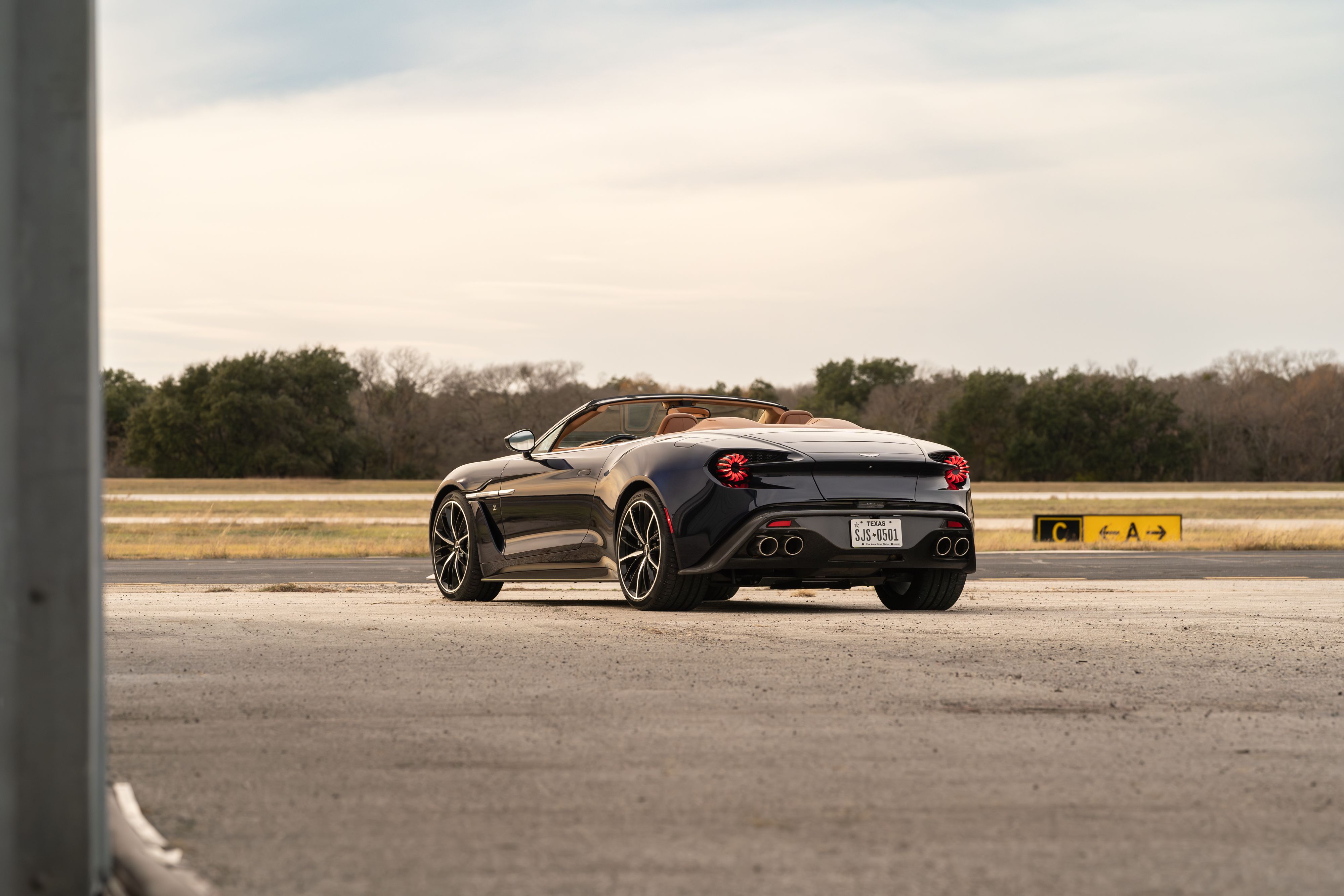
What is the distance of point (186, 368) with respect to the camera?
77.4 metres

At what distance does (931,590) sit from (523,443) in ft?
10.5

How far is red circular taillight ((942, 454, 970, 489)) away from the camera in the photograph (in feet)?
29.7

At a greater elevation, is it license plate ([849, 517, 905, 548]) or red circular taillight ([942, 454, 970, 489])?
red circular taillight ([942, 454, 970, 489])

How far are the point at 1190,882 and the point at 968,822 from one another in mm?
625

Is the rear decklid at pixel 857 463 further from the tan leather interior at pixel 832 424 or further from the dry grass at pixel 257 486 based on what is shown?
the dry grass at pixel 257 486

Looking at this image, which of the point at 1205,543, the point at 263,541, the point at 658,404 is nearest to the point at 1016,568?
the point at 1205,543

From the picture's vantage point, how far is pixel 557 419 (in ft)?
270

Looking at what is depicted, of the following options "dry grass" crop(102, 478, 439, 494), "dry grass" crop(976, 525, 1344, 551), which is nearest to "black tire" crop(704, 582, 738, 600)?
"dry grass" crop(976, 525, 1344, 551)

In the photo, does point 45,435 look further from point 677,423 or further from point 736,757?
point 677,423

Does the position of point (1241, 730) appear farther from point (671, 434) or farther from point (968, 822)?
point (671, 434)

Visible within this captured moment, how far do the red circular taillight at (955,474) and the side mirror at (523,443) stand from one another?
10.2ft

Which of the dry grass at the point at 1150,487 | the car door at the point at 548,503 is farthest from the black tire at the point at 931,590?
the dry grass at the point at 1150,487

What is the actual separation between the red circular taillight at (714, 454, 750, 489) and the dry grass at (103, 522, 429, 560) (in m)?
14.1

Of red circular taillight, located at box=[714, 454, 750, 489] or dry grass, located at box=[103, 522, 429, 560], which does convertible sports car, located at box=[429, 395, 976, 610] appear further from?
dry grass, located at box=[103, 522, 429, 560]
